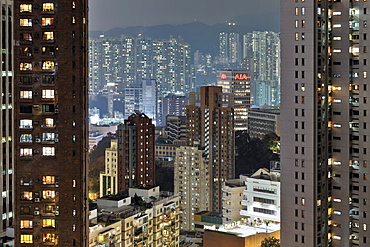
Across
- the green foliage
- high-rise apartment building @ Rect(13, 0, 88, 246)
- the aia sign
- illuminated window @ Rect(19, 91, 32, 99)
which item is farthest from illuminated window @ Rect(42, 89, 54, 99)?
the aia sign

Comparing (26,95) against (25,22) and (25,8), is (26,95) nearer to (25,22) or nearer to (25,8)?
(25,22)

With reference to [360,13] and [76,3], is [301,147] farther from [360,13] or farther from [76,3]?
[76,3]

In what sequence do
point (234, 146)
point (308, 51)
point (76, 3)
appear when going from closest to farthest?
point (76, 3) < point (308, 51) < point (234, 146)

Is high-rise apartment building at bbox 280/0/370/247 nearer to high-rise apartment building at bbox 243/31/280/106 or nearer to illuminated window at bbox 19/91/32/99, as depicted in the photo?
illuminated window at bbox 19/91/32/99

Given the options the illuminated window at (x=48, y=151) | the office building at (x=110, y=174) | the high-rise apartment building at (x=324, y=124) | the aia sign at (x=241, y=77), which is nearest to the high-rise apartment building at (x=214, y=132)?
the office building at (x=110, y=174)

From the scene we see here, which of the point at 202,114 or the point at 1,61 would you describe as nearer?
the point at 1,61

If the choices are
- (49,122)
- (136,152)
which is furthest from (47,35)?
(136,152)

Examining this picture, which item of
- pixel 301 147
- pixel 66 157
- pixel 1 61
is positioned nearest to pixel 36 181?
pixel 66 157
